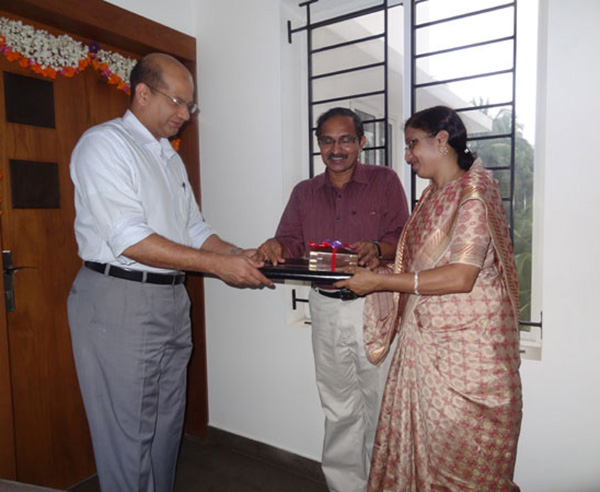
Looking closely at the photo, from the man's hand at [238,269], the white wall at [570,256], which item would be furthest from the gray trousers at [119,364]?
the white wall at [570,256]

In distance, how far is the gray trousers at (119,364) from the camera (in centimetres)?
161

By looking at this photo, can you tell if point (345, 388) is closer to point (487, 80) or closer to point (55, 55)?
point (487, 80)

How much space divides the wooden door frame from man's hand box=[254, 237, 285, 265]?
100cm

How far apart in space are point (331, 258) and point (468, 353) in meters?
0.58

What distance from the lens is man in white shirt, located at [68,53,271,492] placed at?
1.55m

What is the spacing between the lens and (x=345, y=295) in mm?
1957

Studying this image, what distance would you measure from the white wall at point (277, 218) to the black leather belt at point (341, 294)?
1.64 ft

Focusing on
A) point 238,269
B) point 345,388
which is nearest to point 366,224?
point 238,269

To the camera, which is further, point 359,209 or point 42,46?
point 42,46

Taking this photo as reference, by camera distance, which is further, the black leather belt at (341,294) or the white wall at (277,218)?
the black leather belt at (341,294)

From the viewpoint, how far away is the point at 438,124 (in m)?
1.55

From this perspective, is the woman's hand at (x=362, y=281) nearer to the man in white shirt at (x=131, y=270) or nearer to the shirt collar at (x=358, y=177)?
the man in white shirt at (x=131, y=270)

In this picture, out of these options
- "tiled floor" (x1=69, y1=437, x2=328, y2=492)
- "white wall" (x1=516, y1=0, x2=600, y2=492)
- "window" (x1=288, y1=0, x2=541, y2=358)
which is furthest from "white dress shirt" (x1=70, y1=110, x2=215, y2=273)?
"white wall" (x1=516, y1=0, x2=600, y2=492)

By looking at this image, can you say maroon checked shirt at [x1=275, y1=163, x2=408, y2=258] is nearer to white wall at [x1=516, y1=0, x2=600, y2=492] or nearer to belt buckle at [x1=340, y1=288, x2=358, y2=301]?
belt buckle at [x1=340, y1=288, x2=358, y2=301]
